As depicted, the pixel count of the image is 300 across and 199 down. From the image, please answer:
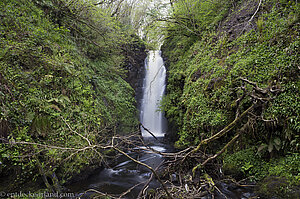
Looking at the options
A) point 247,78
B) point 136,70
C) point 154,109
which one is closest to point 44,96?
point 247,78

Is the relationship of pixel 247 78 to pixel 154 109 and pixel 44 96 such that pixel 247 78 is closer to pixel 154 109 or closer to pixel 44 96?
pixel 44 96

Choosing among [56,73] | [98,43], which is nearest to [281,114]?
[56,73]

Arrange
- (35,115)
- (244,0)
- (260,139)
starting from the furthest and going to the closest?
(244,0)
(35,115)
(260,139)

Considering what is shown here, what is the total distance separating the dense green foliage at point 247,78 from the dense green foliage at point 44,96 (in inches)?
130

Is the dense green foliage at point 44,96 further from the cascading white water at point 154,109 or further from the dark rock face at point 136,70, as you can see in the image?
the dark rock face at point 136,70

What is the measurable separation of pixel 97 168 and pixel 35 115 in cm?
270

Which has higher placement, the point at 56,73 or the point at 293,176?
the point at 56,73

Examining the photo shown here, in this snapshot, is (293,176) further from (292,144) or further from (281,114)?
(281,114)

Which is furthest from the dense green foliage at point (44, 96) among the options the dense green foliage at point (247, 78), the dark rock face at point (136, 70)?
the dark rock face at point (136, 70)

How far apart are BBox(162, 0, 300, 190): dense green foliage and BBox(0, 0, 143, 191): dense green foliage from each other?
10.8 feet

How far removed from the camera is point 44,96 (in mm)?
4680

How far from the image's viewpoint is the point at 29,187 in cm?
362

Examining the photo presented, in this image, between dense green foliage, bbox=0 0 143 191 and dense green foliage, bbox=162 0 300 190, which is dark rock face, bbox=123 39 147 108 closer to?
dense green foliage, bbox=0 0 143 191

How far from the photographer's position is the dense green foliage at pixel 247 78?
11.6 feet
